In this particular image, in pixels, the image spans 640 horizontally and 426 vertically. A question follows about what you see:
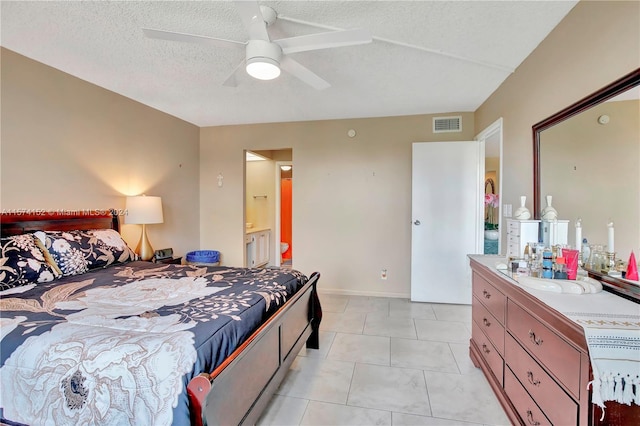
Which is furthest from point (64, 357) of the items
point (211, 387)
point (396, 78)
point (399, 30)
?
point (396, 78)

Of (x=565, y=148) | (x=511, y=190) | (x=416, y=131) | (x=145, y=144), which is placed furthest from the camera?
(x=416, y=131)

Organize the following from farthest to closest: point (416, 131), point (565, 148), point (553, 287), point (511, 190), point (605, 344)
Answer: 1. point (416, 131)
2. point (511, 190)
3. point (565, 148)
4. point (553, 287)
5. point (605, 344)

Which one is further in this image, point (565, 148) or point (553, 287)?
point (565, 148)

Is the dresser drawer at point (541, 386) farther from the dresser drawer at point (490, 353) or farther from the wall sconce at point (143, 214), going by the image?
the wall sconce at point (143, 214)

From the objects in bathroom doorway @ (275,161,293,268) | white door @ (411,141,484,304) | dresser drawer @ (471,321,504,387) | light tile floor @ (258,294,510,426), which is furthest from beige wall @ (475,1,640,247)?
bathroom doorway @ (275,161,293,268)

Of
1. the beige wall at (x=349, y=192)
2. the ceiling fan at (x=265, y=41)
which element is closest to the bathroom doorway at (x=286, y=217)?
the beige wall at (x=349, y=192)

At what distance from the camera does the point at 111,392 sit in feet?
3.50

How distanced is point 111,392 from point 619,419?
1.81 meters

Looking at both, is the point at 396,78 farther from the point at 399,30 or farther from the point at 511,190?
the point at 511,190

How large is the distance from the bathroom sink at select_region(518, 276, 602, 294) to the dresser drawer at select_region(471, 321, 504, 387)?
633mm

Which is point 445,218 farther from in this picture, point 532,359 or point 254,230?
point 254,230

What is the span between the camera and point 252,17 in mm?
1540

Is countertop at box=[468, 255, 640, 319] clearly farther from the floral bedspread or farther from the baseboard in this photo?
the baseboard

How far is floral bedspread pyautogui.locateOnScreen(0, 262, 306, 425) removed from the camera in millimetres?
1052
